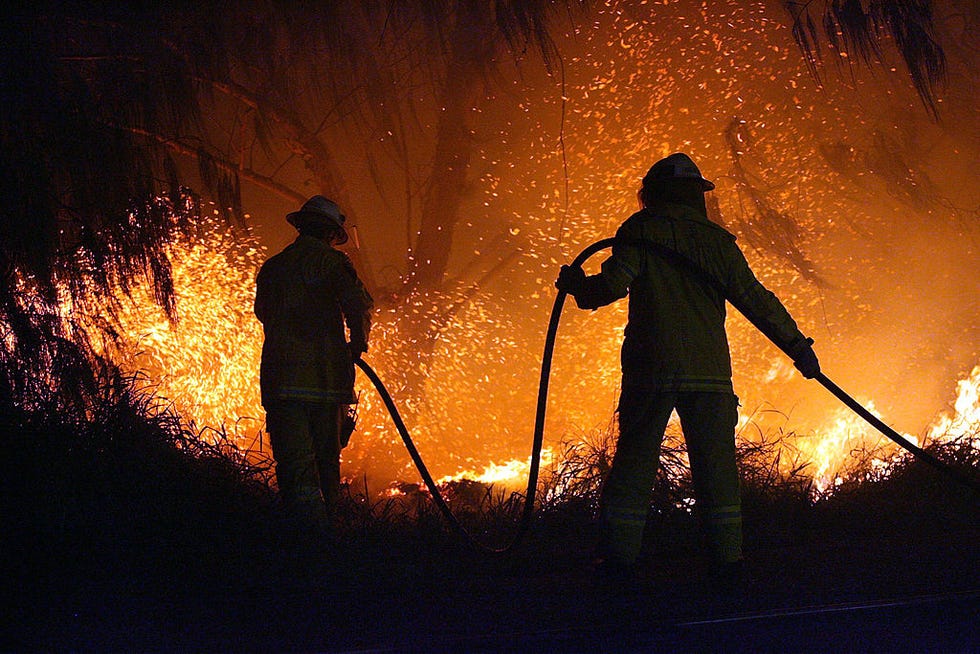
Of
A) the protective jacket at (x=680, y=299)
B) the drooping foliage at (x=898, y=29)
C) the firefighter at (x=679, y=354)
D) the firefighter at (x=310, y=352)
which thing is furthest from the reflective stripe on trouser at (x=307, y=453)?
the drooping foliage at (x=898, y=29)

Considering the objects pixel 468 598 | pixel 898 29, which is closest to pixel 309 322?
pixel 468 598

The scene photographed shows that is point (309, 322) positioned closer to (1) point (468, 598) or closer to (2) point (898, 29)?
(1) point (468, 598)

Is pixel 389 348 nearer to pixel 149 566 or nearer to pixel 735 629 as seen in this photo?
pixel 149 566

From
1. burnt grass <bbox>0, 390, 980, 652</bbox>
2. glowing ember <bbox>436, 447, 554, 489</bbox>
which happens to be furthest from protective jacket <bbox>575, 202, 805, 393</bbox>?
glowing ember <bbox>436, 447, 554, 489</bbox>

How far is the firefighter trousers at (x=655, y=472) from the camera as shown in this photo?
3.08 meters

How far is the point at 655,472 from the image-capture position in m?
3.15

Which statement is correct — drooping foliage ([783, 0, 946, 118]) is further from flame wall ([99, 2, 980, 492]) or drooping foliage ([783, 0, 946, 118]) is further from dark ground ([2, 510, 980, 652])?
dark ground ([2, 510, 980, 652])

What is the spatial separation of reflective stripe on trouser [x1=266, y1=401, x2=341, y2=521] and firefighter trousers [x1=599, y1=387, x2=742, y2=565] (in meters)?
1.32

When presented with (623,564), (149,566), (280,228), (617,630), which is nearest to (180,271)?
(280,228)

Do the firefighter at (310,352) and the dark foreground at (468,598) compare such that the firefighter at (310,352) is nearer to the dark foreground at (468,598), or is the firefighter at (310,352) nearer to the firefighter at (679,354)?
the dark foreground at (468,598)

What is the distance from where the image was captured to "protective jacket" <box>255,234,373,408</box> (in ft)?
12.8

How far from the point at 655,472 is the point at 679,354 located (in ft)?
1.42

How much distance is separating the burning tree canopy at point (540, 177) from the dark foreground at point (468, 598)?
2.36 m

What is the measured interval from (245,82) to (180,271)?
1.49 m
